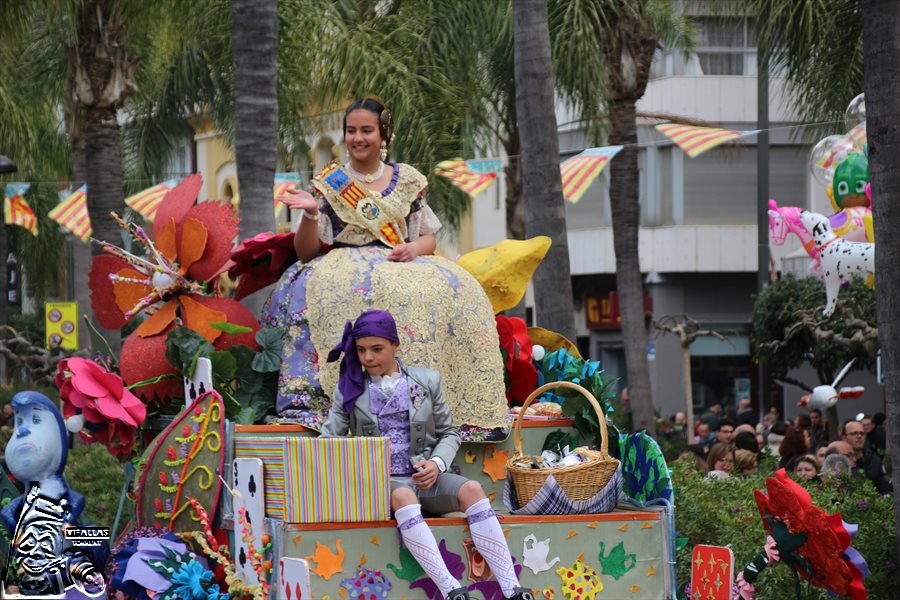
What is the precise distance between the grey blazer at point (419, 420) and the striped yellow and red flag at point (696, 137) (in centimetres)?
983

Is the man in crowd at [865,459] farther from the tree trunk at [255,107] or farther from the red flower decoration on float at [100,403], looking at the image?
the red flower decoration on float at [100,403]

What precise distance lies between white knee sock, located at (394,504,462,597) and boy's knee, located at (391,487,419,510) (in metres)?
0.06

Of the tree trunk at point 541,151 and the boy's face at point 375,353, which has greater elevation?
the tree trunk at point 541,151

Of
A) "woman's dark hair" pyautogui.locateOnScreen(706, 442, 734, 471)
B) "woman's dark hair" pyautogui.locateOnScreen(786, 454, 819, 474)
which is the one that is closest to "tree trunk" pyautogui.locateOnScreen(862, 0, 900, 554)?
"woman's dark hair" pyautogui.locateOnScreen(786, 454, 819, 474)

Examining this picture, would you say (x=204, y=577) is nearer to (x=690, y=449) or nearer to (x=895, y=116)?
(x=895, y=116)

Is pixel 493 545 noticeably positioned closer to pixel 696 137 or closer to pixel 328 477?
pixel 328 477

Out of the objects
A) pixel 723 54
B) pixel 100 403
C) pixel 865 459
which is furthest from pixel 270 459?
pixel 723 54

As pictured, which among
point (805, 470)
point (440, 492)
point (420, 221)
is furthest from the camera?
point (805, 470)

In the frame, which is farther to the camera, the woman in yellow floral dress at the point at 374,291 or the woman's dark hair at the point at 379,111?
the woman's dark hair at the point at 379,111

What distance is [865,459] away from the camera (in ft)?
40.4

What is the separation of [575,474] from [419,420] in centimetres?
75

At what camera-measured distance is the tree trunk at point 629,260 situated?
17.3 meters

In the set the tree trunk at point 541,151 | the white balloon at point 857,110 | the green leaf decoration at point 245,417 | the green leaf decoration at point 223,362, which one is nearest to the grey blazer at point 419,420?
the green leaf decoration at point 245,417

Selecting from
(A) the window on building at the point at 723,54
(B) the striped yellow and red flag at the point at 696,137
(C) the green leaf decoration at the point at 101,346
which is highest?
(A) the window on building at the point at 723,54
